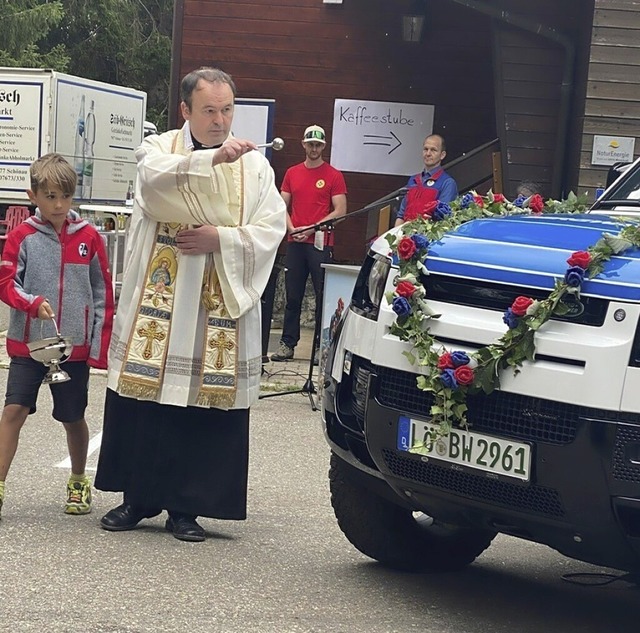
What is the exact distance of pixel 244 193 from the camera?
4918 mm

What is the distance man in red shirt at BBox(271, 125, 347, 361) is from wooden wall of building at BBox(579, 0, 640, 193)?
2134 mm

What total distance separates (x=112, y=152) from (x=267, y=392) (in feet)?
32.4

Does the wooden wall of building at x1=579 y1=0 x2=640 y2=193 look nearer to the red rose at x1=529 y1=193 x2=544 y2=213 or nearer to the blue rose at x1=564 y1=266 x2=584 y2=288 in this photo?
the red rose at x1=529 y1=193 x2=544 y2=213

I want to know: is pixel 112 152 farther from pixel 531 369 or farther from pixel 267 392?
pixel 531 369

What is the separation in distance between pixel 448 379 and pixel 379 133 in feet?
33.0

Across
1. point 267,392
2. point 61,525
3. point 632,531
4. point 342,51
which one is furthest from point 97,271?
point 342,51

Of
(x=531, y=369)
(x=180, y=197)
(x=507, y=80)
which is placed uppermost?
(x=507, y=80)

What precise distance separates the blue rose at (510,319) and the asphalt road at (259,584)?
3.58 ft

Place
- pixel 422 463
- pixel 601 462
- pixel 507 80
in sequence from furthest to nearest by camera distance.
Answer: pixel 507 80 < pixel 422 463 < pixel 601 462

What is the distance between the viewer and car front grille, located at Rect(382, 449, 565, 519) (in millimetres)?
3611

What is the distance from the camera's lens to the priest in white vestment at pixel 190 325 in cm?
481

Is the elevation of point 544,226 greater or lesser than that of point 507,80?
lesser

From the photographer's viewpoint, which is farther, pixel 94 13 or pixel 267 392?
pixel 94 13

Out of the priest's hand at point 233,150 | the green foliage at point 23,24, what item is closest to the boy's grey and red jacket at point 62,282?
the priest's hand at point 233,150
